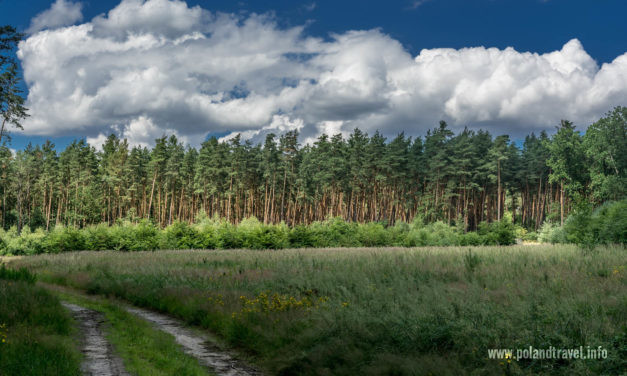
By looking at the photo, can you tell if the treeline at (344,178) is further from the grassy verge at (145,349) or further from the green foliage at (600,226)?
the grassy verge at (145,349)

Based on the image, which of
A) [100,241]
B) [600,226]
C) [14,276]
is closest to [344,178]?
[100,241]

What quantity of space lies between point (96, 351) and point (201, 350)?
7.94 ft

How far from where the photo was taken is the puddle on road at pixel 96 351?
812 cm

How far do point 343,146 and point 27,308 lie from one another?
250 feet

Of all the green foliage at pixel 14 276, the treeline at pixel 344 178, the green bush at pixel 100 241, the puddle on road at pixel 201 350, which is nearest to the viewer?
the puddle on road at pixel 201 350

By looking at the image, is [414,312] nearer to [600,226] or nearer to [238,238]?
[600,226]

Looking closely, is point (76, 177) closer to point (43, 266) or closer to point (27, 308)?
point (43, 266)

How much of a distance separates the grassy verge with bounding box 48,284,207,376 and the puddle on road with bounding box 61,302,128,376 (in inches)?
7.2

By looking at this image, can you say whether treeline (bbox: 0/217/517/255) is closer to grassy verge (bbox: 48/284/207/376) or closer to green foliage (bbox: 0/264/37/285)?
green foliage (bbox: 0/264/37/285)

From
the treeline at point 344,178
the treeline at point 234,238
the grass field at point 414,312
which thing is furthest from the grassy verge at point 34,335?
A: the treeline at point 344,178

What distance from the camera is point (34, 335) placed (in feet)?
31.8

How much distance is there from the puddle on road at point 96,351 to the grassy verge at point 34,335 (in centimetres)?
26

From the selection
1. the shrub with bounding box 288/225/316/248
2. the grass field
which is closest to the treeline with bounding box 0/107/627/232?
the shrub with bounding box 288/225/316/248

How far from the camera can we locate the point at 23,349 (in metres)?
8.58
